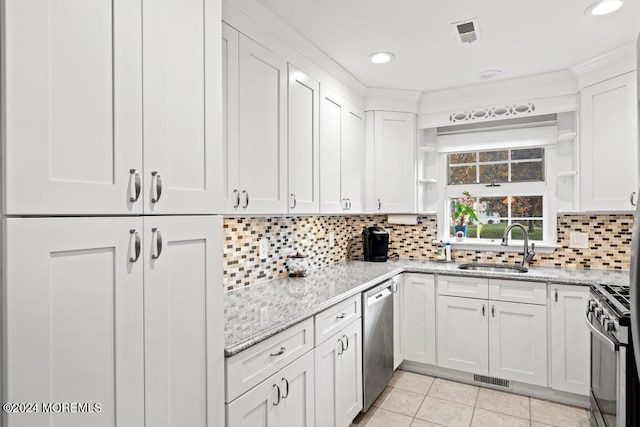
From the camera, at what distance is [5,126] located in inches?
29.1

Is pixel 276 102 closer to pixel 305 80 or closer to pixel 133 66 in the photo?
pixel 305 80

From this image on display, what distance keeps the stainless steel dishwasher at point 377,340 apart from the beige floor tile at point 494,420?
0.64 metres

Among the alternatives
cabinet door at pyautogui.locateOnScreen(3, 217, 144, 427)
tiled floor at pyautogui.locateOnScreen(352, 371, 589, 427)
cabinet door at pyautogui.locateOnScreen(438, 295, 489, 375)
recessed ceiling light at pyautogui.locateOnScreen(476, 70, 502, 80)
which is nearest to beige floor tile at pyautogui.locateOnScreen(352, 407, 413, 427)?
tiled floor at pyautogui.locateOnScreen(352, 371, 589, 427)

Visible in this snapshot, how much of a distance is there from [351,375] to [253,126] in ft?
5.16

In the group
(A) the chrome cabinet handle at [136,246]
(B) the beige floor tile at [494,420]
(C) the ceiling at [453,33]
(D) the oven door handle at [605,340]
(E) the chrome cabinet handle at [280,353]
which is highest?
(C) the ceiling at [453,33]

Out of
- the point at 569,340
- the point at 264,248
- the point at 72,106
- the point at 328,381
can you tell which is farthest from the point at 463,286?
the point at 72,106

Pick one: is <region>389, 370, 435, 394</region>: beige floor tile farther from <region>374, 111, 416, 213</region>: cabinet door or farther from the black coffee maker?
<region>374, 111, 416, 213</region>: cabinet door

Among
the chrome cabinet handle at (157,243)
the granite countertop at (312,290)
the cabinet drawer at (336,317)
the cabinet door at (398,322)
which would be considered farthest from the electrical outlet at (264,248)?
the chrome cabinet handle at (157,243)

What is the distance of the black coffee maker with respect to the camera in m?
3.43

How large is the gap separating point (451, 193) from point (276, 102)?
7.14 ft

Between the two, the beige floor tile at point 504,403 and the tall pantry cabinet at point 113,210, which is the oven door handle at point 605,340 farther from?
the tall pantry cabinet at point 113,210

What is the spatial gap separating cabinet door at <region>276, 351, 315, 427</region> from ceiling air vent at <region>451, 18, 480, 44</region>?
2006 mm

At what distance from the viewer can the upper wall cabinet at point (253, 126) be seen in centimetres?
177

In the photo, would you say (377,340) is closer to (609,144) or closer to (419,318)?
(419,318)
